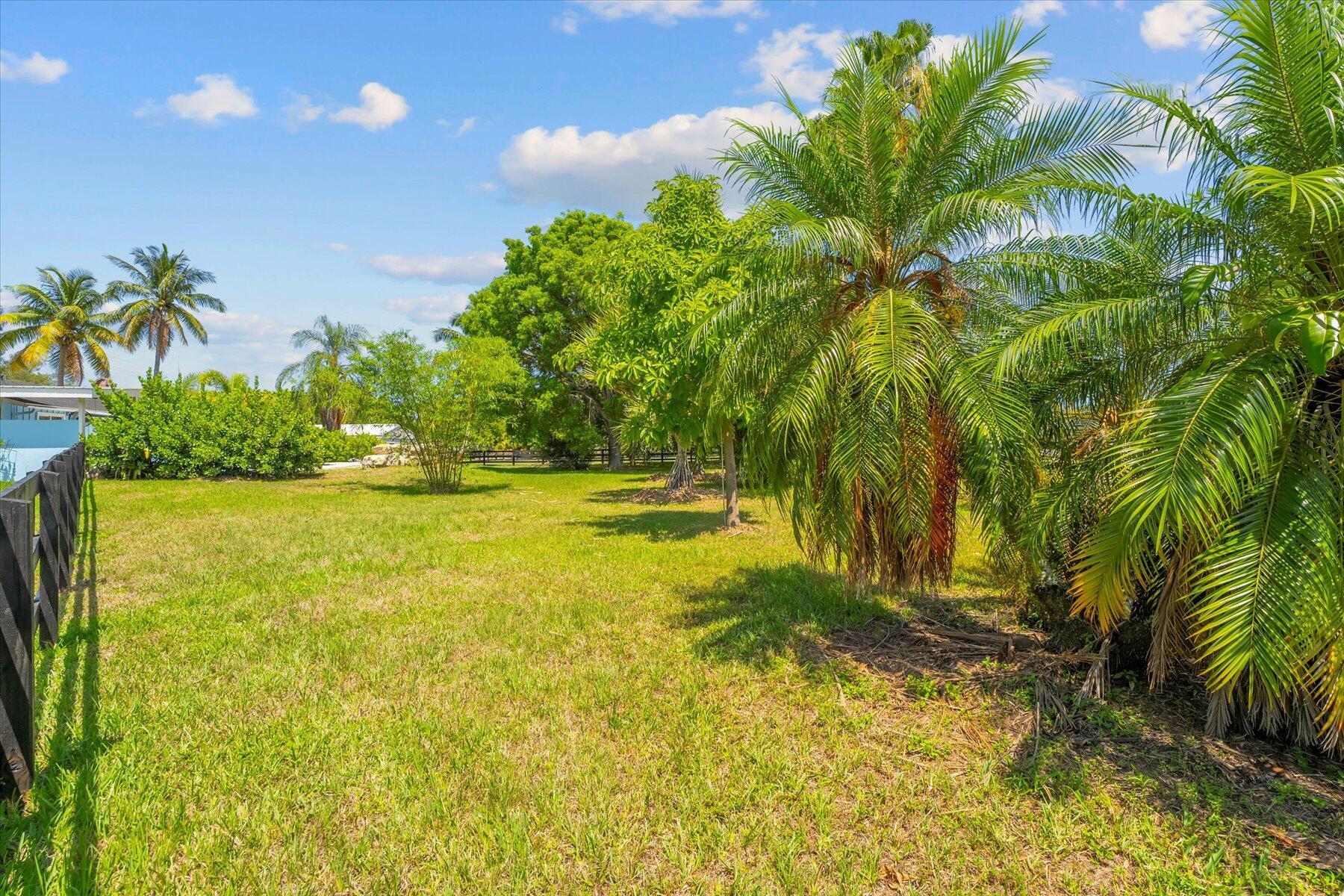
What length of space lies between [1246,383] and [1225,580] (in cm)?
105

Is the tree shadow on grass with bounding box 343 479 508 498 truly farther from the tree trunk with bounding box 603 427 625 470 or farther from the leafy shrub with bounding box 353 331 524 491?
the tree trunk with bounding box 603 427 625 470

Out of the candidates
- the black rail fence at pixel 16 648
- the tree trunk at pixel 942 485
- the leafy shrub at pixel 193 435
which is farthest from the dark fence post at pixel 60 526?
the leafy shrub at pixel 193 435

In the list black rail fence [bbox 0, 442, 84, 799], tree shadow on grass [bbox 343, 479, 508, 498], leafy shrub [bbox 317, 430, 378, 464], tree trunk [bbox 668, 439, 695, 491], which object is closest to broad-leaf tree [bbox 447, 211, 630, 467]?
tree shadow on grass [bbox 343, 479, 508, 498]

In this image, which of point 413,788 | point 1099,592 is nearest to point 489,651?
point 413,788

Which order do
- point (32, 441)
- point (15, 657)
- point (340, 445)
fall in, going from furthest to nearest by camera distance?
point (340, 445), point (32, 441), point (15, 657)

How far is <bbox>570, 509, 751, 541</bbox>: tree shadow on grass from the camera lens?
13734 mm

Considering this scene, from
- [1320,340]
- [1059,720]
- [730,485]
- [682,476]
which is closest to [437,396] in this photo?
[682,476]

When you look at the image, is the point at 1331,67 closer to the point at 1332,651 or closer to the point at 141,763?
the point at 1332,651

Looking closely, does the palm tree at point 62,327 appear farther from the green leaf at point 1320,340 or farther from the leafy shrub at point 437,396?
the green leaf at point 1320,340

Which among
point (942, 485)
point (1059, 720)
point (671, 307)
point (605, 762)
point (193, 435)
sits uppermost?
point (671, 307)

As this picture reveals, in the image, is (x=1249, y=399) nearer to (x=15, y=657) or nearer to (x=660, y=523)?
(x=15, y=657)

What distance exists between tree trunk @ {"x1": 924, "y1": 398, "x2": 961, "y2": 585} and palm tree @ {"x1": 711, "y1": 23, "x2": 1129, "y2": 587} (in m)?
0.02

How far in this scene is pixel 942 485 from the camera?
5.65m

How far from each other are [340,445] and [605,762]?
27719 millimetres
